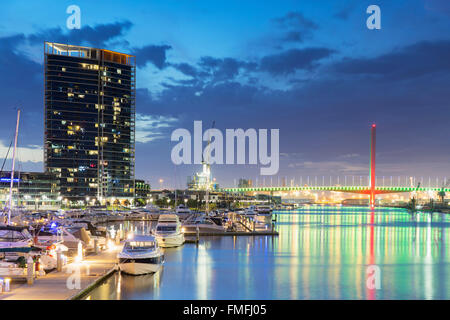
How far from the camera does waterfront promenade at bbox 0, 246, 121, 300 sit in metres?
17.6

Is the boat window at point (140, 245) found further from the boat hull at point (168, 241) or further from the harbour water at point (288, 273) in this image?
the boat hull at point (168, 241)

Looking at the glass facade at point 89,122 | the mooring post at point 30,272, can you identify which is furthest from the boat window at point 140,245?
the glass facade at point 89,122

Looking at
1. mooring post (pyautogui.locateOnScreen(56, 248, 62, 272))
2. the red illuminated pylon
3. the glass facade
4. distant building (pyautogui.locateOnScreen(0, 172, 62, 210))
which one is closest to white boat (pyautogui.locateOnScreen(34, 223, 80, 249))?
mooring post (pyautogui.locateOnScreen(56, 248, 62, 272))

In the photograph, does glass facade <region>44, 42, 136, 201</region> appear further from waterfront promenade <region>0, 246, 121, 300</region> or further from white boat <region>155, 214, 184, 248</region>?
waterfront promenade <region>0, 246, 121, 300</region>

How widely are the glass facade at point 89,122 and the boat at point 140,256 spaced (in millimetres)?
133293

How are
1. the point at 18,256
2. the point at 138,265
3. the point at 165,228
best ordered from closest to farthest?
the point at 18,256
the point at 138,265
the point at 165,228

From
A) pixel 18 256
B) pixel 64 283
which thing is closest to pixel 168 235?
pixel 18 256

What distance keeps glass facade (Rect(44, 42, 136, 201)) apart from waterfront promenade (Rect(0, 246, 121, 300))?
13512 centimetres

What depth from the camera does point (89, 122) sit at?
170750 millimetres

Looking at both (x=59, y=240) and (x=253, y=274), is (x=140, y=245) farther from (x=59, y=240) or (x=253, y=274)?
(x=59, y=240)

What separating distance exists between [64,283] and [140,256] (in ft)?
21.7

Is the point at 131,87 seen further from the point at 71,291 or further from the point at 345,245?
the point at 71,291

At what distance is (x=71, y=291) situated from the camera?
1864cm
